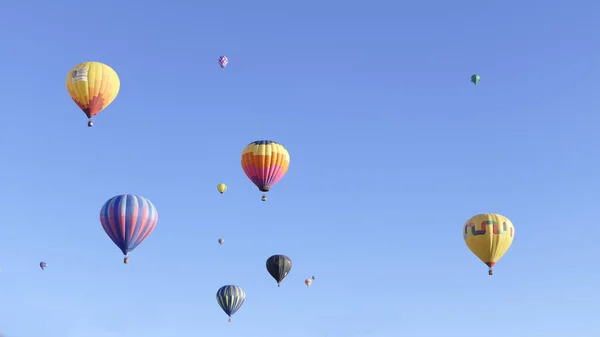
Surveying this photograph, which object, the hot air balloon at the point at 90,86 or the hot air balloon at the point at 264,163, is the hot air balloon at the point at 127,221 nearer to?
the hot air balloon at the point at 90,86

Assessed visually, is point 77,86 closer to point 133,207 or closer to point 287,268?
point 133,207

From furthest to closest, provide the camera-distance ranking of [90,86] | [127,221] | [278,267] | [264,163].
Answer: [278,267] < [264,163] < [90,86] < [127,221]

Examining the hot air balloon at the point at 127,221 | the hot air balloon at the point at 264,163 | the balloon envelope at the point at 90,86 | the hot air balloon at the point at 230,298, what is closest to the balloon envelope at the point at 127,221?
the hot air balloon at the point at 127,221

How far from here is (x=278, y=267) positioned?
298ft

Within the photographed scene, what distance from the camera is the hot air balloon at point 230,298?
97000mm

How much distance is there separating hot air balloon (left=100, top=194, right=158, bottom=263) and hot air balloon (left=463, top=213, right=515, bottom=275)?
87.9 feet

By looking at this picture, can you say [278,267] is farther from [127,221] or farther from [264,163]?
[127,221]

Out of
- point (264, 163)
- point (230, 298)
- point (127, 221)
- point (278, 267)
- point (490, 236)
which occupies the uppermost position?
point (264, 163)

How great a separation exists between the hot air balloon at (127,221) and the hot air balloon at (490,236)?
26781 millimetres

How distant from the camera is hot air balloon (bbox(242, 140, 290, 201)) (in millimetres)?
76812

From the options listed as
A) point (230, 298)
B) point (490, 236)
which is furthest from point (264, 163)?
point (230, 298)

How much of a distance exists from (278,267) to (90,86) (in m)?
29.9

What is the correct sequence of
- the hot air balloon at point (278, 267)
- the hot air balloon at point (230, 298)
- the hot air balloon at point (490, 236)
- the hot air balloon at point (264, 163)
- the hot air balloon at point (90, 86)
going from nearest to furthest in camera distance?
the hot air balloon at point (90, 86), the hot air balloon at point (490, 236), the hot air balloon at point (264, 163), the hot air balloon at point (278, 267), the hot air balloon at point (230, 298)

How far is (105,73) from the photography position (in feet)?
232
